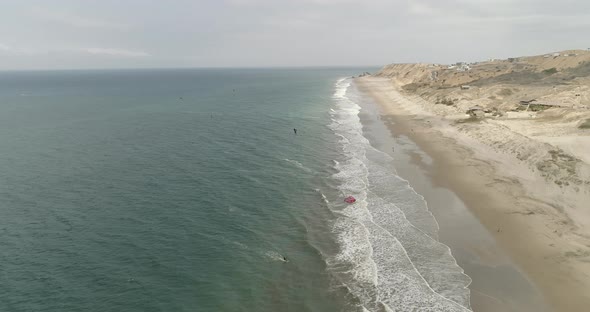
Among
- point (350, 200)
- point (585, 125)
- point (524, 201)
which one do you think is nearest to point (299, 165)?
point (350, 200)

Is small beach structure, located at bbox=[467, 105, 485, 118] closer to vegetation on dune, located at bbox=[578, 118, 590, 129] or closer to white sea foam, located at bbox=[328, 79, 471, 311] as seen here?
vegetation on dune, located at bbox=[578, 118, 590, 129]

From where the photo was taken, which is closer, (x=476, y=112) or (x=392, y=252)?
(x=392, y=252)

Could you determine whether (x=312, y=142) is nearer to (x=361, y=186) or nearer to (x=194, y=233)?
(x=361, y=186)

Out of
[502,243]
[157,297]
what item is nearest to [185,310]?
[157,297]

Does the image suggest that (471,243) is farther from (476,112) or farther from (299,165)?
(476,112)

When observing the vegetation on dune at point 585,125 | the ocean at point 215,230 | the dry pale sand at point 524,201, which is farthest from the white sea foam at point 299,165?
the vegetation on dune at point 585,125

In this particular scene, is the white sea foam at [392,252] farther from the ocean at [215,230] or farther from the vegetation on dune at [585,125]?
the vegetation on dune at [585,125]

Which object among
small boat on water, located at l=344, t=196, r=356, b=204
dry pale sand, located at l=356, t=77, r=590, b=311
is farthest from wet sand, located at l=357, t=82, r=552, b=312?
small boat on water, located at l=344, t=196, r=356, b=204
